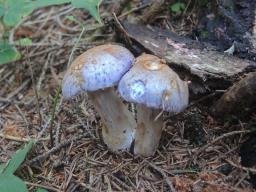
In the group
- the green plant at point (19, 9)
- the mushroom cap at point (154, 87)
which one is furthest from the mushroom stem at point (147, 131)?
the green plant at point (19, 9)

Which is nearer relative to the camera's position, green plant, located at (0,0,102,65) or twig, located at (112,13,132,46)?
green plant, located at (0,0,102,65)

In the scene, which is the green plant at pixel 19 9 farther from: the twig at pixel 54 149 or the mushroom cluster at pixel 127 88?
the twig at pixel 54 149

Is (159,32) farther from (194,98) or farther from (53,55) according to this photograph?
(53,55)

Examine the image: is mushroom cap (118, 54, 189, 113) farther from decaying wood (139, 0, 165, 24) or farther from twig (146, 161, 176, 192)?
decaying wood (139, 0, 165, 24)

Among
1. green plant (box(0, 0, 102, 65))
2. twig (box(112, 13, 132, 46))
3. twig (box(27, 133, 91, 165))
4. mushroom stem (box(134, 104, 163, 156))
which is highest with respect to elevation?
green plant (box(0, 0, 102, 65))

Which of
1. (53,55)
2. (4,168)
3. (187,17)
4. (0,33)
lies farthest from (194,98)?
→ (0,33)

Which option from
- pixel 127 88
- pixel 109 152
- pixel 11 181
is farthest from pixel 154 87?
pixel 11 181

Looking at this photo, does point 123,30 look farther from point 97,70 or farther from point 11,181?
point 11,181

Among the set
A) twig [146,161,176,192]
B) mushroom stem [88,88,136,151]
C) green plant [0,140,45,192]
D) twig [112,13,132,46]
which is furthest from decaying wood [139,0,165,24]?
green plant [0,140,45,192]
